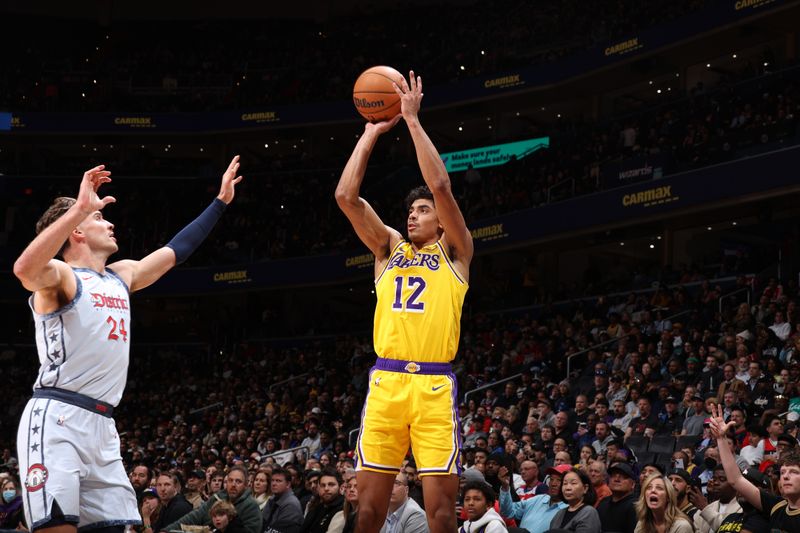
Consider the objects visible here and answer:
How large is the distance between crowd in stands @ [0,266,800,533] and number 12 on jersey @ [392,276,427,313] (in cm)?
319

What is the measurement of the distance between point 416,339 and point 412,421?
1.54 ft

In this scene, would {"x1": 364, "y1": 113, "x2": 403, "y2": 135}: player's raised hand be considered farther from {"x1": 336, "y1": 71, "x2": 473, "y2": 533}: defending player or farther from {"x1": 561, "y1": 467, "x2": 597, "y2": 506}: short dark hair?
{"x1": 561, "y1": 467, "x2": 597, "y2": 506}: short dark hair

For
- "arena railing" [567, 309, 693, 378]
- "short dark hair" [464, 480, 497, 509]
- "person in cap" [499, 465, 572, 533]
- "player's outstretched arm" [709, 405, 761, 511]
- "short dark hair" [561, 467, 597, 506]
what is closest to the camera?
"player's outstretched arm" [709, 405, 761, 511]

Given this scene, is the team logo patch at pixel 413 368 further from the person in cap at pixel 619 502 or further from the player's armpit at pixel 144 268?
the person in cap at pixel 619 502

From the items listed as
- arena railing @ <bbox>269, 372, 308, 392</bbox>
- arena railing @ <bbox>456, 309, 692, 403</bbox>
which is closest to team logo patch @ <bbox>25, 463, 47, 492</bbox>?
arena railing @ <bbox>456, 309, 692, 403</bbox>

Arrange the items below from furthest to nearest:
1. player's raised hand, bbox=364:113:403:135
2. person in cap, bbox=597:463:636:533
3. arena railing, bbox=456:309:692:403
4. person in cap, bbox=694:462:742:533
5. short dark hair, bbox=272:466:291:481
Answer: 1. arena railing, bbox=456:309:692:403
2. short dark hair, bbox=272:466:291:481
3. person in cap, bbox=597:463:636:533
4. person in cap, bbox=694:462:742:533
5. player's raised hand, bbox=364:113:403:135

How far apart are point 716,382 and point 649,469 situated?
6867 millimetres

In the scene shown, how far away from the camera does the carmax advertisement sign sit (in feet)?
106

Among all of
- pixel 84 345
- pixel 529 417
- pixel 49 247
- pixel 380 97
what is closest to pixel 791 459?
pixel 380 97

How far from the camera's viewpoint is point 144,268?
568 centimetres

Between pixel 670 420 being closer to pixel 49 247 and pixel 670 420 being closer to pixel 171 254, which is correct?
pixel 171 254

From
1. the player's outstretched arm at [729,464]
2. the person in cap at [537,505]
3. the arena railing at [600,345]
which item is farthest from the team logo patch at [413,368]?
the arena railing at [600,345]

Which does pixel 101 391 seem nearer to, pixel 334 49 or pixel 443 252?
pixel 443 252

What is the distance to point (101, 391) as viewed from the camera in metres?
4.99
